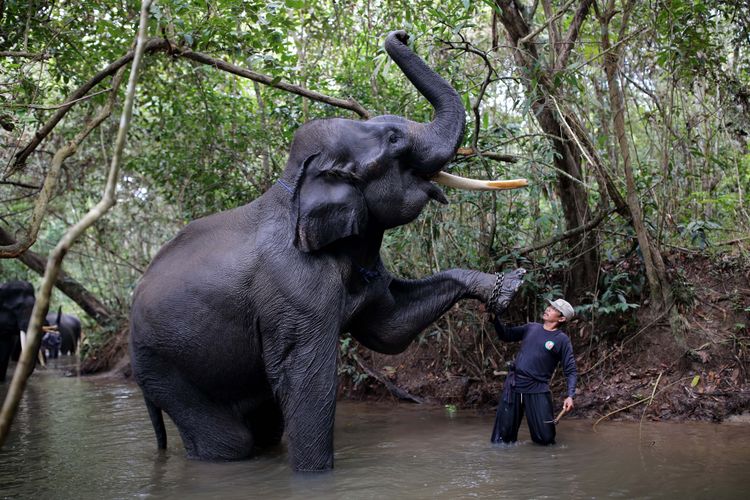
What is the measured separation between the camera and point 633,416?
7141 mm

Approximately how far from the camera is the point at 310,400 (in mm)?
5180

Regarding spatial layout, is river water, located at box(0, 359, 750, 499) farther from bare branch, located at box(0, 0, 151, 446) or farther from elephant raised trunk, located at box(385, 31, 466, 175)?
bare branch, located at box(0, 0, 151, 446)

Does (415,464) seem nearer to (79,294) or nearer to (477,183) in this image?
(477,183)

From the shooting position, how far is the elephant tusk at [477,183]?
217 inches

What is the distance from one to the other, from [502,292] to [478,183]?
767mm

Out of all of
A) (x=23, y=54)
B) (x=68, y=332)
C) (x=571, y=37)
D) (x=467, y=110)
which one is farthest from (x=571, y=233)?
(x=68, y=332)

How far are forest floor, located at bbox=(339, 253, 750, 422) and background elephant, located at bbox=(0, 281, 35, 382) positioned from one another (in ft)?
25.5

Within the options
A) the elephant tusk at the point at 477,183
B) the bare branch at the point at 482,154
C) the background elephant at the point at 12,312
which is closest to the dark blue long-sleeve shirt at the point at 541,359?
the elephant tusk at the point at 477,183

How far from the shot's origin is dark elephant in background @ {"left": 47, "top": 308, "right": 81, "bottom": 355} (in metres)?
Answer: 21.1

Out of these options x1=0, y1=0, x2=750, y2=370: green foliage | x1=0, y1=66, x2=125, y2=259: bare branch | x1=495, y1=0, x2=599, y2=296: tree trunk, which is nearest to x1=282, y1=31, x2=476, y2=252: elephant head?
x1=0, y1=0, x2=750, y2=370: green foliage

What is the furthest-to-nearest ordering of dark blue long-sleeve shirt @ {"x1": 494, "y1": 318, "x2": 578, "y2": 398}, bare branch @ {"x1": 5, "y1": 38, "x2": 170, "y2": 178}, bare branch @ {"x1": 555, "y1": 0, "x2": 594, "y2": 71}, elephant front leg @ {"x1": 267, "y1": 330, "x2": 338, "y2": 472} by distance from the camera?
bare branch @ {"x1": 555, "y1": 0, "x2": 594, "y2": 71}
dark blue long-sleeve shirt @ {"x1": 494, "y1": 318, "x2": 578, "y2": 398}
bare branch @ {"x1": 5, "y1": 38, "x2": 170, "y2": 178}
elephant front leg @ {"x1": 267, "y1": 330, "x2": 338, "y2": 472}

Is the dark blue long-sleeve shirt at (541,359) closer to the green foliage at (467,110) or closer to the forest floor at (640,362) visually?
the forest floor at (640,362)

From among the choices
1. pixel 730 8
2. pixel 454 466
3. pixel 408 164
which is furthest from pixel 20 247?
pixel 730 8

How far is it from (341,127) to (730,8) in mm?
4245
